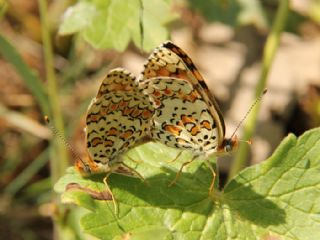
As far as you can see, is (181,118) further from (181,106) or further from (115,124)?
(115,124)

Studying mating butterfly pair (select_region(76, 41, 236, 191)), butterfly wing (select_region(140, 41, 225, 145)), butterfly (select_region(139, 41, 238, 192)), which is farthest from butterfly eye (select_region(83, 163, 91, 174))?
butterfly wing (select_region(140, 41, 225, 145))

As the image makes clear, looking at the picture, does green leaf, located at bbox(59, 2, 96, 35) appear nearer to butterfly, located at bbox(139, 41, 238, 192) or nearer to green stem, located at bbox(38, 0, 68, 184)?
green stem, located at bbox(38, 0, 68, 184)

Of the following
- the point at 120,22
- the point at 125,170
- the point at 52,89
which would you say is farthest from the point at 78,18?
the point at 125,170

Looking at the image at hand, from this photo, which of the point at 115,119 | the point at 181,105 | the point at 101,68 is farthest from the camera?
the point at 101,68

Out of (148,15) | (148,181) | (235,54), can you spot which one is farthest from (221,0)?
(148,181)

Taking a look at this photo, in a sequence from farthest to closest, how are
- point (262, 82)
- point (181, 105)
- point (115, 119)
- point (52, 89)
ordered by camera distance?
point (52, 89)
point (262, 82)
point (181, 105)
point (115, 119)

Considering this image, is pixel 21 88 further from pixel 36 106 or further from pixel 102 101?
pixel 102 101
